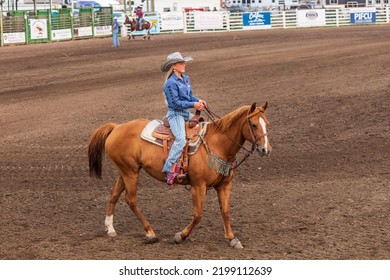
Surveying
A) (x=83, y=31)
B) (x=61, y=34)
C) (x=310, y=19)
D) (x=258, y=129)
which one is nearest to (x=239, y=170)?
(x=258, y=129)

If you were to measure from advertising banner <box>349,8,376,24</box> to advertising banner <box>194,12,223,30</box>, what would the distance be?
404 inches

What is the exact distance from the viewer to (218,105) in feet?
77.4

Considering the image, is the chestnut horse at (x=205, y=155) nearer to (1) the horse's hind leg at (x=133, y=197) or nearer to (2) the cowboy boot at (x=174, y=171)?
(1) the horse's hind leg at (x=133, y=197)

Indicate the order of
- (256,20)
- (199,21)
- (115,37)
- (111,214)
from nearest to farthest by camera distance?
(111,214), (115,37), (199,21), (256,20)

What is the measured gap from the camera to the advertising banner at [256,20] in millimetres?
64812

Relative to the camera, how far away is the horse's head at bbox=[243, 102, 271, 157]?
995cm

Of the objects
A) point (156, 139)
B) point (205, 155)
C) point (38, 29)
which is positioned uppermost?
point (38, 29)

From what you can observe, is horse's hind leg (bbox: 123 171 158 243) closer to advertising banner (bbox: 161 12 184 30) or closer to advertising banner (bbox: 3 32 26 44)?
advertising banner (bbox: 3 32 26 44)

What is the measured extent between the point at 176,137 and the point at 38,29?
43898 mm

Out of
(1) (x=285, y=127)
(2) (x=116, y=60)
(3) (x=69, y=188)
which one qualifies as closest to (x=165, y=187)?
(3) (x=69, y=188)

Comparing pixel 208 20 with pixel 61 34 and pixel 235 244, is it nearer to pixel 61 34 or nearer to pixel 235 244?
pixel 61 34

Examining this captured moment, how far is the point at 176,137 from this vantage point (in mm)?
10617

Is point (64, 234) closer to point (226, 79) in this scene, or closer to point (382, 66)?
point (226, 79)

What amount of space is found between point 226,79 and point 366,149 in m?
12.0
